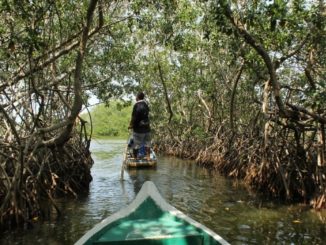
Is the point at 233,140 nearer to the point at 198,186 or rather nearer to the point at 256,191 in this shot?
the point at 198,186

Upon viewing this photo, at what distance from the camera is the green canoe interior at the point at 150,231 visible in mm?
3762

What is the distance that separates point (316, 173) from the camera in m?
7.76

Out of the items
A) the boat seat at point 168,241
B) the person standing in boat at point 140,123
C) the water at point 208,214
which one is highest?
the person standing in boat at point 140,123

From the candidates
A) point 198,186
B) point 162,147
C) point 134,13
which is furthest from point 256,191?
point 162,147

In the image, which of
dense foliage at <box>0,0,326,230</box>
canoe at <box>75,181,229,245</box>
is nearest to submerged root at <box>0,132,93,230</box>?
dense foliage at <box>0,0,326,230</box>

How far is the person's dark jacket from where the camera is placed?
11422mm

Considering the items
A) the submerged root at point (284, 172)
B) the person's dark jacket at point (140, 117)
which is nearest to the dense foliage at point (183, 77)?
the submerged root at point (284, 172)

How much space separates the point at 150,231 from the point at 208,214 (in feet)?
11.8

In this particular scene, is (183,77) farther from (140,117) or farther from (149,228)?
(149,228)

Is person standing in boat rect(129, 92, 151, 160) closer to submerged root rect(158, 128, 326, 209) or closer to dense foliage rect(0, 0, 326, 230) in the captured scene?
dense foliage rect(0, 0, 326, 230)

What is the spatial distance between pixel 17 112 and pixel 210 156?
9.46 m

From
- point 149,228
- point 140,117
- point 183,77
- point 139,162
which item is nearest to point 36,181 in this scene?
point 149,228

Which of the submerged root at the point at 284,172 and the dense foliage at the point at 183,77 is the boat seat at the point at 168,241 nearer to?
the dense foliage at the point at 183,77

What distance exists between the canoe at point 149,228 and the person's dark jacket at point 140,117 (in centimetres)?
655
